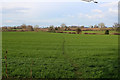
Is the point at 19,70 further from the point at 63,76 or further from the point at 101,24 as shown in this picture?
the point at 101,24

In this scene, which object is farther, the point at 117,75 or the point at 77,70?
the point at 77,70

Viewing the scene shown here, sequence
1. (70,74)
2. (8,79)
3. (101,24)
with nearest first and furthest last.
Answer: (8,79)
(70,74)
(101,24)

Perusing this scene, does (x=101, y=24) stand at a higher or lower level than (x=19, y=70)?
higher

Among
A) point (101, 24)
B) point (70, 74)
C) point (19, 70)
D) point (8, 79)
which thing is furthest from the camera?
point (101, 24)

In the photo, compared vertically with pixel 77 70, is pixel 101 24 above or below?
above

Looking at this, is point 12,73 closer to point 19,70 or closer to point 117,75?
point 19,70

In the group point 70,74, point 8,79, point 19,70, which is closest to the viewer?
point 8,79

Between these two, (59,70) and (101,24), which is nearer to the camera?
(59,70)

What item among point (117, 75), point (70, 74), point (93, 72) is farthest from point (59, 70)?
point (117, 75)

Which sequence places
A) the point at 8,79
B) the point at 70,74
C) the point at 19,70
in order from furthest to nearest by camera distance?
the point at 19,70 < the point at 70,74 < the point at 8,79

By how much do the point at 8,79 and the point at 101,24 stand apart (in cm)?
3918

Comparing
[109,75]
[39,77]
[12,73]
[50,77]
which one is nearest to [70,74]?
[50,77]

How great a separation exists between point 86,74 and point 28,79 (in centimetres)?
349

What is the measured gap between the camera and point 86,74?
27.5ft
